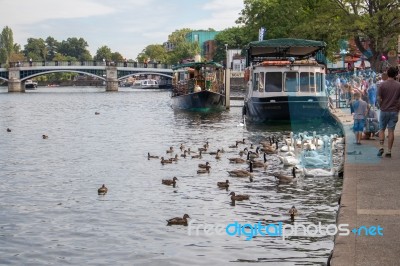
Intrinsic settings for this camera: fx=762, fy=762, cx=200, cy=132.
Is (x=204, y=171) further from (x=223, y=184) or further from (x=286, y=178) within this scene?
(x=286, y=178)

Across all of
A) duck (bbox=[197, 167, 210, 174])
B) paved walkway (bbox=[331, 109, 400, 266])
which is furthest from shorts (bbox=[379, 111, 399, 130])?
duck (bbox=[197, 167, 210, 174])

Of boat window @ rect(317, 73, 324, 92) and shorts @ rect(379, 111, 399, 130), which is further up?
boat window @ rect(317, 73, 324, 92)

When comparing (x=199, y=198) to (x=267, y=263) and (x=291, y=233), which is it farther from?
(x=267, y=263)

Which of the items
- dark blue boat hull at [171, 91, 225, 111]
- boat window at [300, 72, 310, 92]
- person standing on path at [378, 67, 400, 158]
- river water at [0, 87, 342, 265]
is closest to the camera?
river water at [0, 87, 342, 265]

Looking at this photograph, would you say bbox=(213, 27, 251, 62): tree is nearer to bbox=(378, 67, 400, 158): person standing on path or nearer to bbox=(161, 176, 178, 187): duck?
bbox=(161, 176, 178, 187): duck

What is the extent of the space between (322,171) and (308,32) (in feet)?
138

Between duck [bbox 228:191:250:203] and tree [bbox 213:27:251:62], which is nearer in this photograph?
duck [bbox 228:191:250:203]

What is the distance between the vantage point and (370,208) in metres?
12.3

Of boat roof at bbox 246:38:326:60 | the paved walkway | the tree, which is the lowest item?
the paved walkway

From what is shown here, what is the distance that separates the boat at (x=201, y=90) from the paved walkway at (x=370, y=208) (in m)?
39.2

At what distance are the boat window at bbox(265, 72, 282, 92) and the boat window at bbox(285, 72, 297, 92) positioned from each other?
1.37ft

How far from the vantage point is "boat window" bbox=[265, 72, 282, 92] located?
39.6 metres

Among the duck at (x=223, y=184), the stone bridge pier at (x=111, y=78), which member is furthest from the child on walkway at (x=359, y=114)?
the stone bridge pier at (x=111, y=78)

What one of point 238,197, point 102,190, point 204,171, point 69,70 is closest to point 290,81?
point 204,171
